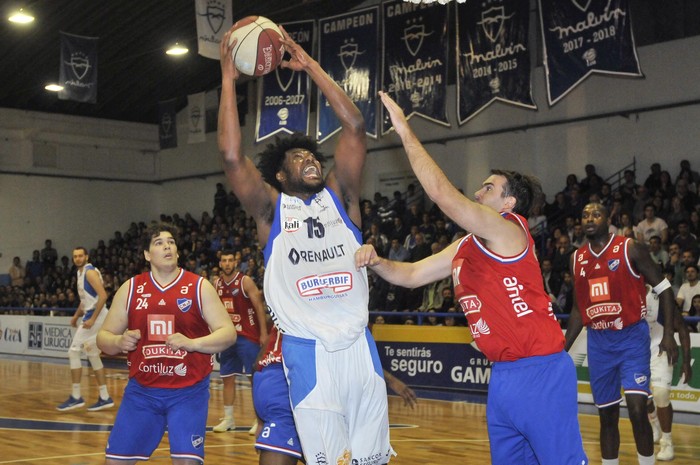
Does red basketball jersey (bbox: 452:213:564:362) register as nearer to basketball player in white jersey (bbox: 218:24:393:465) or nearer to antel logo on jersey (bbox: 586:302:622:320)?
basketball player in white jersey (bbox: 218:24:393:465)

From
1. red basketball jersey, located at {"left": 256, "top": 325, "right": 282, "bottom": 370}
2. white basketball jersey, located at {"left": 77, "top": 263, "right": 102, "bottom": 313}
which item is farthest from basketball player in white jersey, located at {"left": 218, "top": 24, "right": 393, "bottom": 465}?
white basketball jersey, located at {"left": 77, "top": 263, "right": 102, "bottom": 313}

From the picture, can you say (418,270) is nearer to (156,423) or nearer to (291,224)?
(291,224)

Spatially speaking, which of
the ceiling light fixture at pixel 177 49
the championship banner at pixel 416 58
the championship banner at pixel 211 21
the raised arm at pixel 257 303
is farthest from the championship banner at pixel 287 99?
the raised arm at pixel 257 303

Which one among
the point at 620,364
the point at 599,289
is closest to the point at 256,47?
the point at 599,289

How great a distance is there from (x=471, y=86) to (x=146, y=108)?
50.8 ft

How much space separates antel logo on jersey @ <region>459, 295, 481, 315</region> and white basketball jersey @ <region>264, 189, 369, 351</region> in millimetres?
462

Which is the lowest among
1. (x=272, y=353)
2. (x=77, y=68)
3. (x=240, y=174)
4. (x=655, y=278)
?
(x=272, y=353)

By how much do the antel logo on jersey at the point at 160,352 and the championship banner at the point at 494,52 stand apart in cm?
1080

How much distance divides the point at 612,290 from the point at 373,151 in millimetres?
16289

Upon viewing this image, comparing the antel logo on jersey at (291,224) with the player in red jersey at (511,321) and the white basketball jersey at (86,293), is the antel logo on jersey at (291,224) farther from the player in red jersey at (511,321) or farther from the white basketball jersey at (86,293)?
the white basketball jersey at (86,293)

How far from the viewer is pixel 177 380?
527 cm

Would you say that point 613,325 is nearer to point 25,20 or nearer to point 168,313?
point 168,313

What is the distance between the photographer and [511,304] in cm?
410

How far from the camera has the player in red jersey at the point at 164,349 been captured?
5117 millimetres
